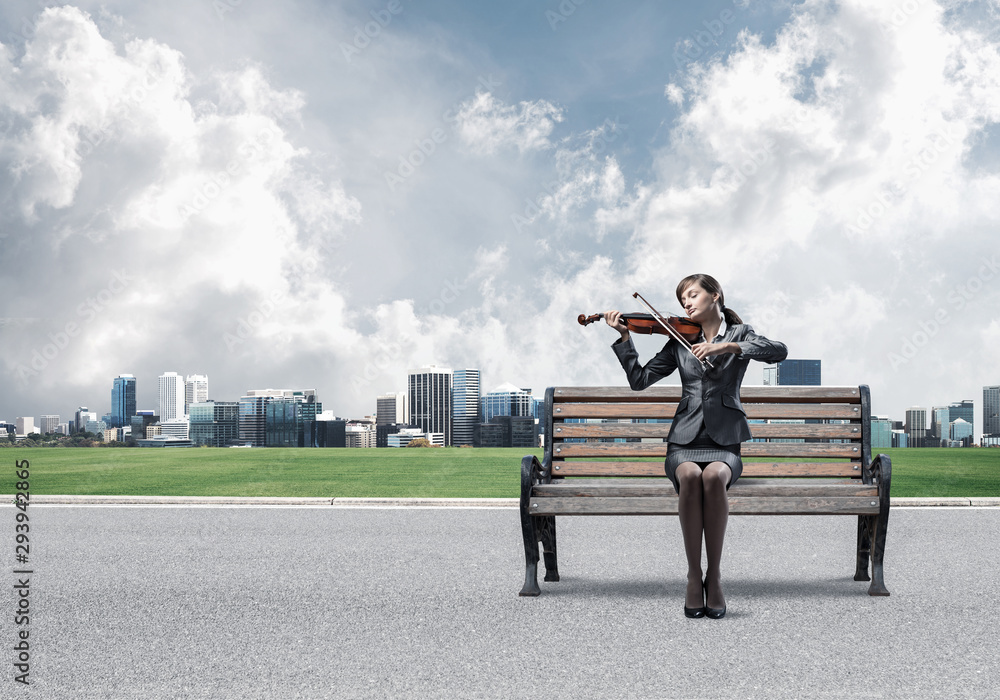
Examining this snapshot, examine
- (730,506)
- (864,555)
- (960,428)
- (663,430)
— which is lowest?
(960,428)

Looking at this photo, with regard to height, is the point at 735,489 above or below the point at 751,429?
below

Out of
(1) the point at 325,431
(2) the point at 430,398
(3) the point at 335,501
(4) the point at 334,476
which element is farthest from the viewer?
(2) the point at 430,398

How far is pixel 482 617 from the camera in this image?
390 cm

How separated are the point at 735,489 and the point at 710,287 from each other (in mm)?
1095

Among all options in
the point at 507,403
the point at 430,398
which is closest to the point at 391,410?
the point at 430,398

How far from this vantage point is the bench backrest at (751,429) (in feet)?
16.1

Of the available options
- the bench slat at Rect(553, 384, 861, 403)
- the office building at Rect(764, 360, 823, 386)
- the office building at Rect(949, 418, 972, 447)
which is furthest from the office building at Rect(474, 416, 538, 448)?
the bench slat at Rect(553, 384, 861, 403)

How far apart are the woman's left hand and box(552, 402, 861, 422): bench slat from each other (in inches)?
40.8

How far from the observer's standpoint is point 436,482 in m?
10.8

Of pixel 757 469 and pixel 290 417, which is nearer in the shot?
pixel 757 469

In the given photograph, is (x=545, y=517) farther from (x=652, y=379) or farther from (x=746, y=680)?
(x=746, y=680)

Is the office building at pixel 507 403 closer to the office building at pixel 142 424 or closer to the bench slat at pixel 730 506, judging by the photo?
the office building at pixel 142 424

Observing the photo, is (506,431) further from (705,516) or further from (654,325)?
(705,516)

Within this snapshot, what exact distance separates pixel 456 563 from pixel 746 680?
2.52 meters
